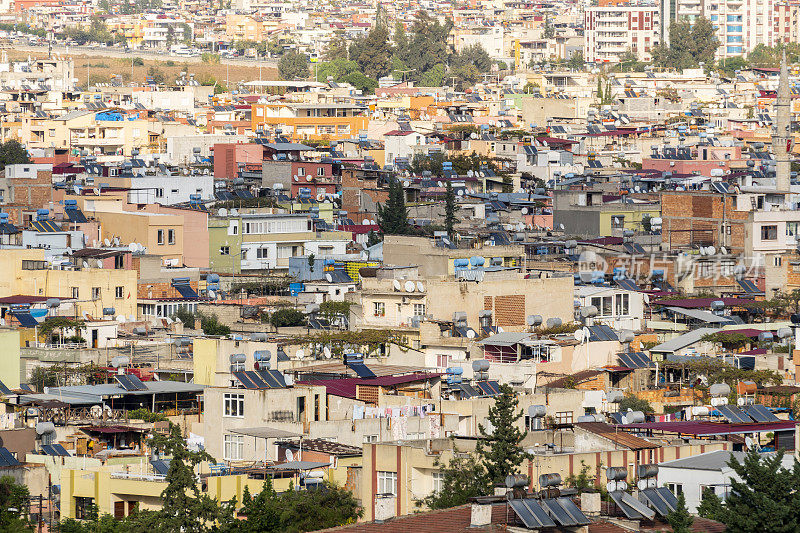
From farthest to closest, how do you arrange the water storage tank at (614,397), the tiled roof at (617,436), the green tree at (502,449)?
the water storage tank at (614,397)
the tiled roof at (617,436)
the green tree at (502,449)

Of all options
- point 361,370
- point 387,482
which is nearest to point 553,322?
point 361,370

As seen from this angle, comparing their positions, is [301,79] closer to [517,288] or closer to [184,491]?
[517,288]

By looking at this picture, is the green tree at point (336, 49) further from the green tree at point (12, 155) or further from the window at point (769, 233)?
the window at point (769, 233)

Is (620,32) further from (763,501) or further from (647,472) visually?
(763,501)

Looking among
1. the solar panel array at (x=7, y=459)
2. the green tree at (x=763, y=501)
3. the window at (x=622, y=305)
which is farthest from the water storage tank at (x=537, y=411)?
the window at (x=622, y=305)

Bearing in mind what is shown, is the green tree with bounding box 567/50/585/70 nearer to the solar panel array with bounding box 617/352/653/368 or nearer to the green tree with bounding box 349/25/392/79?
the green tree with bounding box 349/25/392/79

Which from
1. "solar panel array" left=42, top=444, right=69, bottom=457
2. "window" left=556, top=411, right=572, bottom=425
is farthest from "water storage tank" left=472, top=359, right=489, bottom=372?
"solar panel array" left=42, top=444, right=69, bottom=457

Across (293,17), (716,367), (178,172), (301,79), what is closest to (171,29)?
(293,17)
